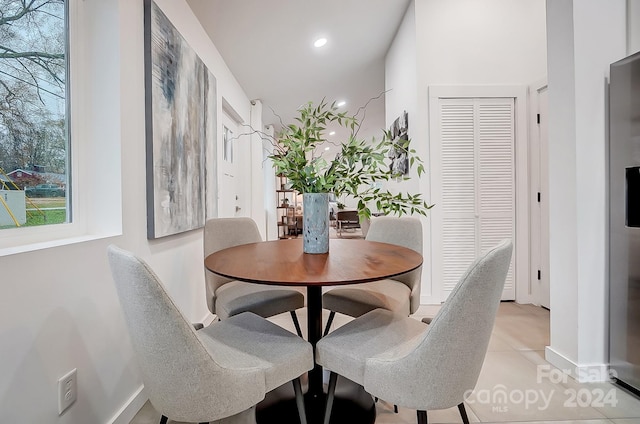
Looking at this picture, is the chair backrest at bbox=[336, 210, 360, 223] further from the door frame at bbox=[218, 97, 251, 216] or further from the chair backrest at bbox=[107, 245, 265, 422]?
the chair backrest at bbox=[107, 245, 265, 422]

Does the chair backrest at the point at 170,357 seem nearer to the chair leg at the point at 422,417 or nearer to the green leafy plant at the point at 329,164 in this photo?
the chair leg at the point at 422,417

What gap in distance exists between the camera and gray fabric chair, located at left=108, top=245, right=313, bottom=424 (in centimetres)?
80

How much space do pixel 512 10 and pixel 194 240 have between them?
11.9ft

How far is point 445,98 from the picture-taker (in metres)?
2.97

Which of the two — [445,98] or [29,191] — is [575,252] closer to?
[445,98]

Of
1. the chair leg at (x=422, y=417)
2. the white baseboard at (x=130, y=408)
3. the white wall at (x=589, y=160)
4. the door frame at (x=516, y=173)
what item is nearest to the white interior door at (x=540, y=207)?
the door frame at (x=516, y=173)

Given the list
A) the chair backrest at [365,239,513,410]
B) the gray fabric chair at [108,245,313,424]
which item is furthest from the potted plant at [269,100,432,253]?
the gray fabric chair at [108,245,313,424]

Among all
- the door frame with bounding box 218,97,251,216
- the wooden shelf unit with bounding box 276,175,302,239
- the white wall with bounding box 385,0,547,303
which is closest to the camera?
the white wall with bounding box 385,0,547,303

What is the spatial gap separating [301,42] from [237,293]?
9.89 feet

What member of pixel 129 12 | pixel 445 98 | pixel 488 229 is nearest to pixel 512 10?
pixel 445 98

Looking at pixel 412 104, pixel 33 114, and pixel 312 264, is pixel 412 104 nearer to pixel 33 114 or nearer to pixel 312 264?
pixel 312 264

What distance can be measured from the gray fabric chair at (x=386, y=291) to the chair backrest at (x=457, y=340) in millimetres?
686

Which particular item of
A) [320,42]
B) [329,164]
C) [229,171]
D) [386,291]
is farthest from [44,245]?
[320,42]

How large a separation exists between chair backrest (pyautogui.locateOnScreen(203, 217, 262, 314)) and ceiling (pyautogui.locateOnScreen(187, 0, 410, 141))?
2.67 ft
